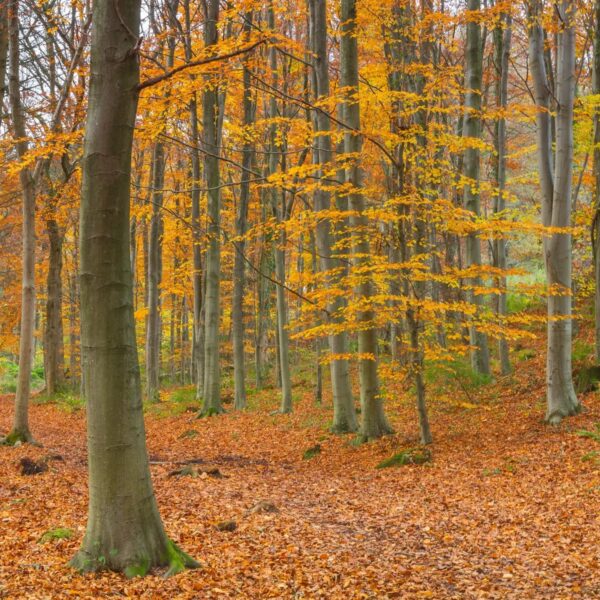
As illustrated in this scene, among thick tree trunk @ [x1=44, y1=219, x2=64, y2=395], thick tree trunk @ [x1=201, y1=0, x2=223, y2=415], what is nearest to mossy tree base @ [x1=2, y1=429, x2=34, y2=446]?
thick tree trunk @ [x1=201, y1=0, x2=223, y2=415]

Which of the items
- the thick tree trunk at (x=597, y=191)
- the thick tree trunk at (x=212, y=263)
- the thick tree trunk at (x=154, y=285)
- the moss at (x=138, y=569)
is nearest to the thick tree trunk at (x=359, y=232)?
the thick tree trunk at (x=597, y=191)

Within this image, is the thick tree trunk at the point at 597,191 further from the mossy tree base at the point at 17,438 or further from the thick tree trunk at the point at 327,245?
the mossy tree base at the point at 17,438

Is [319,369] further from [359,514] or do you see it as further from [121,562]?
[121,562]

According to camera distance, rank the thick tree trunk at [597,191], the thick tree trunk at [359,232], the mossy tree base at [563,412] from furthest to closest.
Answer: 1. the thick tree trunk at [597,191]
2. the thick tree trunk at [359,232]
3. the mossy tree base at [563,412]

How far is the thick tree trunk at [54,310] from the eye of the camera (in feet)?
63.0

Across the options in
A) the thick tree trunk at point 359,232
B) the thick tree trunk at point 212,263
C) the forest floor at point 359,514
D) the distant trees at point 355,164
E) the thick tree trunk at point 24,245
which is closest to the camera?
the forest floor at point 359,514

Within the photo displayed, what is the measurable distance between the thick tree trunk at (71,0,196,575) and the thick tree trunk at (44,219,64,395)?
47.2 ft

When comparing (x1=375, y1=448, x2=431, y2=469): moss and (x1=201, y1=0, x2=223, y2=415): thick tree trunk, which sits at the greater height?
(x1=201, y1=0, x2=223, y2=415): thick tree trunk

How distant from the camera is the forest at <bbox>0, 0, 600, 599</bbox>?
15.0 feet

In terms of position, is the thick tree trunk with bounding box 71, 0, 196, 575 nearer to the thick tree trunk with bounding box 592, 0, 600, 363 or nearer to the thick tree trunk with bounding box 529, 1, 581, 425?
the thick tree trunk with bounding box 529, 1, 581, 425

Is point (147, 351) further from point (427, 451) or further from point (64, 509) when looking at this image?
point (64, 509)

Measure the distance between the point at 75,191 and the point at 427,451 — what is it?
959cm

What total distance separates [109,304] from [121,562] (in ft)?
6.42

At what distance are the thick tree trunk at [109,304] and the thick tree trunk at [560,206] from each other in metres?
7.80
